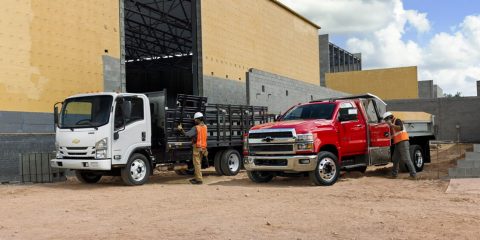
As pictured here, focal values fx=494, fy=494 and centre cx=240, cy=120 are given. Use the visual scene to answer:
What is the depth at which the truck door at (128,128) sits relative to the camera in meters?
12.6

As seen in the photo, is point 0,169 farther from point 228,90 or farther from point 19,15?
point 228,90

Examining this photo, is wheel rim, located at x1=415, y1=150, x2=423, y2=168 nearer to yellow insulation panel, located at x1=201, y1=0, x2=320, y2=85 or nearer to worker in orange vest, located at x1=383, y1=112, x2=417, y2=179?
worker in orange vest, located at x1=383, y1=112, x2=417, y2=179

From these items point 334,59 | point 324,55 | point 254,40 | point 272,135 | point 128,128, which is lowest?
point 272,135

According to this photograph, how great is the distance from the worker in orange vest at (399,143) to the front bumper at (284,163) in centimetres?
326

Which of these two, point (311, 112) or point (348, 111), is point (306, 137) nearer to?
point (311, 112)

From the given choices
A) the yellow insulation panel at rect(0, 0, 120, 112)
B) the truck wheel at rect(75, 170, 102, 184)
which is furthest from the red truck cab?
the yellow insulation panel at rect(0, 0, 120, 112)

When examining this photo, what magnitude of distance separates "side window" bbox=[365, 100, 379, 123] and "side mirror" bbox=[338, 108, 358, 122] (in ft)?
2.94

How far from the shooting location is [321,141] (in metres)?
11.9

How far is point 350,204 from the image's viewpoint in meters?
9.31

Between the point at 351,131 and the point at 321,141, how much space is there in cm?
130

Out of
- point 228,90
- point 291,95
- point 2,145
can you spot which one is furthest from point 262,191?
point 291,95

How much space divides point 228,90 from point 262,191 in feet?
40.1

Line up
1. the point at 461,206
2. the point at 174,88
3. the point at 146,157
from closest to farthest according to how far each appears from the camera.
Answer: the point at 461,206
the point at 146,157
the point at 174,88

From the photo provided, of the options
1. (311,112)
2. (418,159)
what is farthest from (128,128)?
(418,159)
